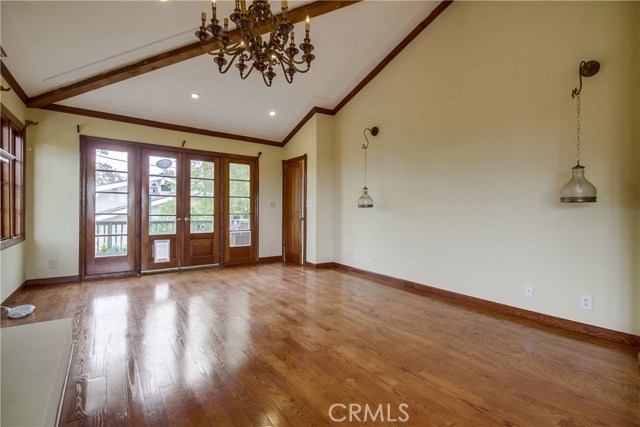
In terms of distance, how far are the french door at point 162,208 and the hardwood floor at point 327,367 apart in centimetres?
140

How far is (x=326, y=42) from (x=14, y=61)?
12.0 feet

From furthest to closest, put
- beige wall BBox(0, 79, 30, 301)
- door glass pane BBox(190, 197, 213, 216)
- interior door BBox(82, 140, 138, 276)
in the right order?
door glass pane BBox(190, 197, 213, 216) < interior door BBox(82, 140, 138, 276) < beige wall BBox(0, 79, 30, 301)

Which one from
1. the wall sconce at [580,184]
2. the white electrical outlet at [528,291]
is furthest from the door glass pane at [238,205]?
the wall sconce at [580,184]

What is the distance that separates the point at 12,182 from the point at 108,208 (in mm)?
1191

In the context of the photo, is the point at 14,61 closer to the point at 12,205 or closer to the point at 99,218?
the point at 12,205

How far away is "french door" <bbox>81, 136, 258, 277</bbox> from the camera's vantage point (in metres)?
4.74

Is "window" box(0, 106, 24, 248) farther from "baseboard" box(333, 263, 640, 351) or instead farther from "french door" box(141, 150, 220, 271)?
"baseboard" box(333, 263, 640, 351)

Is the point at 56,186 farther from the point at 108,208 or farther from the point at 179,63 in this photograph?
the point at 179,63

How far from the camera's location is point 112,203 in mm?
4852

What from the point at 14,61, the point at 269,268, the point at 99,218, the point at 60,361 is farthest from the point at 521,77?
the point at 99,218

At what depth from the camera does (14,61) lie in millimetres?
3230

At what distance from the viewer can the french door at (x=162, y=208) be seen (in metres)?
4.74

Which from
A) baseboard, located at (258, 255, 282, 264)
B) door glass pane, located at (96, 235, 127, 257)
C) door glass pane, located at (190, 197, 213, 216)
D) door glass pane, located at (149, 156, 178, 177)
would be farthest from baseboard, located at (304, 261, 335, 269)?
door glass pane, located at (96, 235, 127, 257)

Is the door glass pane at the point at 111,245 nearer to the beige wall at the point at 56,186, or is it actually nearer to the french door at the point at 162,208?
the french door at the point at 162,208
